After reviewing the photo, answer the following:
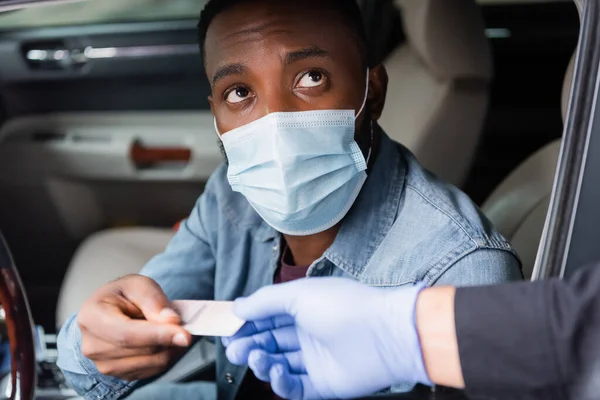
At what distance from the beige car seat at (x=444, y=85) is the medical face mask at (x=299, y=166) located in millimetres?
508

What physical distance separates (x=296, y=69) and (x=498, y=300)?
485 mm

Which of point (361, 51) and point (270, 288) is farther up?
point (361, 51)

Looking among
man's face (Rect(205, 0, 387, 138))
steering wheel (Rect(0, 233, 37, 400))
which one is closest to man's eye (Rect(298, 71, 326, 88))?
man's face (Rect(205, 0, 387, 138))

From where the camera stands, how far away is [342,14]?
1174 mm

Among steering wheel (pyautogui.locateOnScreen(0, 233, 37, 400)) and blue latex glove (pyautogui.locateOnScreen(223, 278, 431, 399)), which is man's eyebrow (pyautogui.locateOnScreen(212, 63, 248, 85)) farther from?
steering wheel (pyautogui.locateOnScreen(0, 233, 37, 400))

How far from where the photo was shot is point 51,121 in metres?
2.34

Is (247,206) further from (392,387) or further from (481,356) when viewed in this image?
(481,356)

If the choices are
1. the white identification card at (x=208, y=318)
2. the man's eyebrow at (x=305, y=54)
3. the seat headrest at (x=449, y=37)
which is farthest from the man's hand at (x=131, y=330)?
the seat headrest at (x=449, y=37)

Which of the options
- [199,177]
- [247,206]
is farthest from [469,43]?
[199,177]

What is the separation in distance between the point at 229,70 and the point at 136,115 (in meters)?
1.22

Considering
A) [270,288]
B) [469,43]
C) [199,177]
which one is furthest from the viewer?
[199,177]

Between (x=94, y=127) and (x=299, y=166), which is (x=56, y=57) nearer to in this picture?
(x=94, y=127)

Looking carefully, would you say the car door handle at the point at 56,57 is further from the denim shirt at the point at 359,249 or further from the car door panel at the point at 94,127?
the denim shirt at the point at 359,249

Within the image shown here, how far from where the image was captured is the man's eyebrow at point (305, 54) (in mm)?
1106
